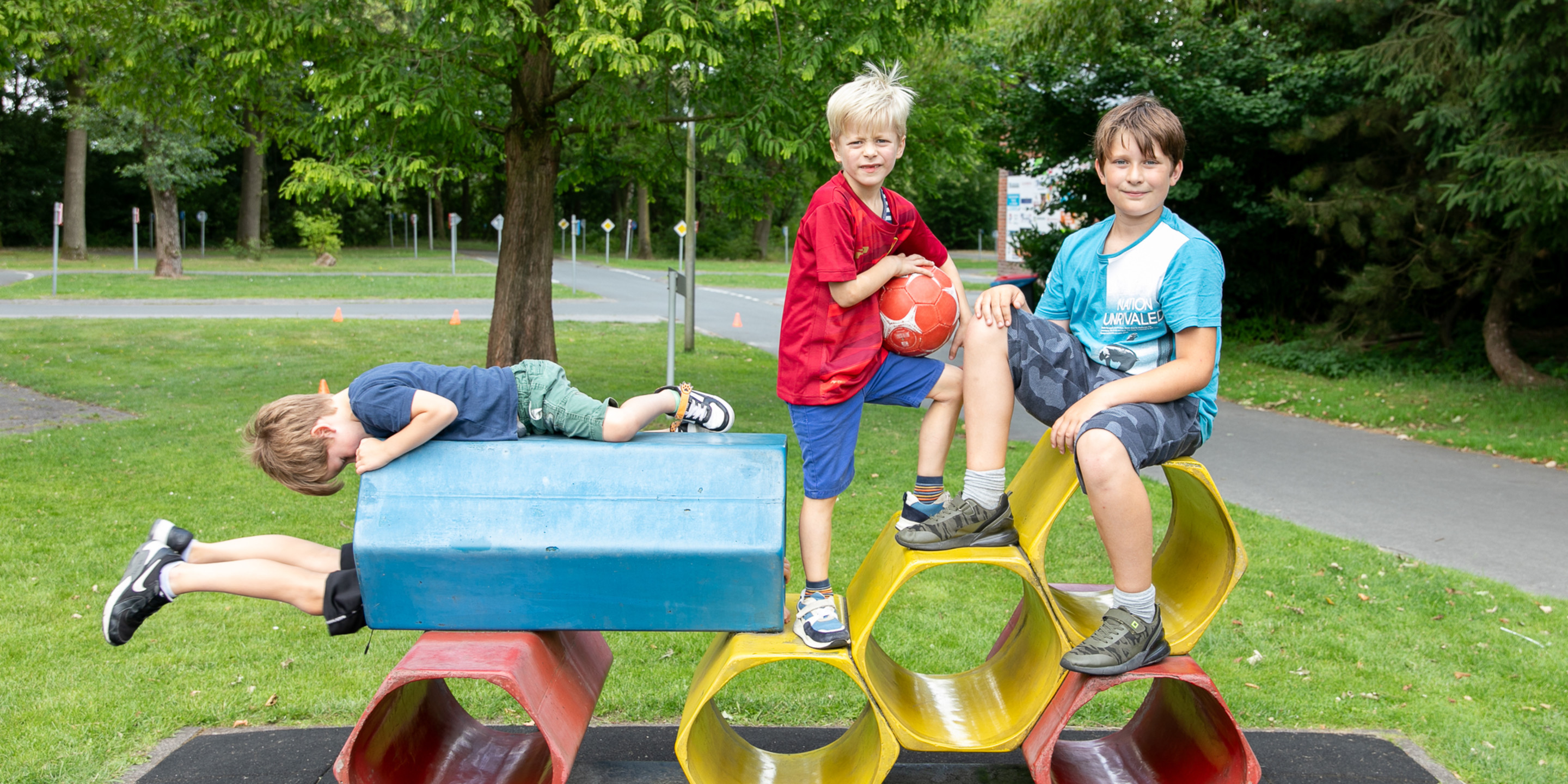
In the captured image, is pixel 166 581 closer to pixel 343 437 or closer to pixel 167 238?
pixel 343 437

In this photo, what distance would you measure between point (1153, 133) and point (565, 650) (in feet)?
8.36

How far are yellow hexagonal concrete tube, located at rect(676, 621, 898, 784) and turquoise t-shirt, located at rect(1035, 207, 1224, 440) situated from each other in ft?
4.43

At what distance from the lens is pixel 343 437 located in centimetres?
352

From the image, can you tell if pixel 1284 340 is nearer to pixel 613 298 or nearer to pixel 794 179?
pixel 794 179

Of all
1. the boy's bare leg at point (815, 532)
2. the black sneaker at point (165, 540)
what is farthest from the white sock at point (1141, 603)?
the black sneaker at point (165, 540)

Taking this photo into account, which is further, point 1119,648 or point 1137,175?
point 1137,175

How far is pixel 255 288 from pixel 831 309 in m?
27.0

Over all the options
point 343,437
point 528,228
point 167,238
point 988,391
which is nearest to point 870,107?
point 988,391

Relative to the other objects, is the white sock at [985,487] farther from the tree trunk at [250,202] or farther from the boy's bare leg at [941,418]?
the tree trunk at [250,202]

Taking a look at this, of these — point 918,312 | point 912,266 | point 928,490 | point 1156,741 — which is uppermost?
point 912,266

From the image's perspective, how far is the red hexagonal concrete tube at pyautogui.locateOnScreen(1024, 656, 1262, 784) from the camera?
3.37m

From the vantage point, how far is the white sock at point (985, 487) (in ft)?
11.8

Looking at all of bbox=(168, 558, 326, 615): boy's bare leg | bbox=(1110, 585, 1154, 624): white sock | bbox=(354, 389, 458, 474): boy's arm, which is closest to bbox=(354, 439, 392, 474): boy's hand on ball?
bbox=(354, 389, 458, 474): boy's arm

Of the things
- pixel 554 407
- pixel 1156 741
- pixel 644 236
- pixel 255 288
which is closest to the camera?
pixel 554 407
